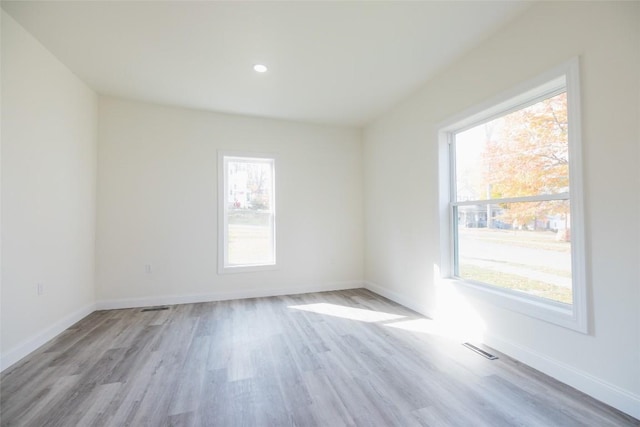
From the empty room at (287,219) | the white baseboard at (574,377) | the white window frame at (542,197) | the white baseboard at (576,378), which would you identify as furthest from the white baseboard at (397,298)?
the white baseboard at (576,378)

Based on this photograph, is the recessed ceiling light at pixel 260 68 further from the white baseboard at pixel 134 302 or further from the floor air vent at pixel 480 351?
the floor air vent at pixel 480 351

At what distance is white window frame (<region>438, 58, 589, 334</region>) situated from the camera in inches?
73.7

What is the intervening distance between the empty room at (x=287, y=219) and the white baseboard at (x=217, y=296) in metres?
0.03

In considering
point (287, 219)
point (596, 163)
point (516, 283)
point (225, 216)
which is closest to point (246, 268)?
point (225, 216)

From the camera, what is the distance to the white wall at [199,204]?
3.71 m

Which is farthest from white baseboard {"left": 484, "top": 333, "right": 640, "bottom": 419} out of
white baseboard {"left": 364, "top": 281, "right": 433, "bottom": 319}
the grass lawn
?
white baseboard {"left": 364, "top": 281, "right": 433, "bottom": 319}

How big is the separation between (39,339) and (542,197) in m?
4.54

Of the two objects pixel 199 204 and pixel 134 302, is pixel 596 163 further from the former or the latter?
pixel 134 302

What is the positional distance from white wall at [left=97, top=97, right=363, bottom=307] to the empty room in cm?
3

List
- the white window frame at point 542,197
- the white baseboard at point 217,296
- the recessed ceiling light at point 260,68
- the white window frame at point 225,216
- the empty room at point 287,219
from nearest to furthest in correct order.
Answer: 1. the empty room at point 287,219
2. the white window frame at point 542,197
3. the recessed ceiling light at point 260,68
4. the white baseboard at point 217,296
5. the white window frame at point 225,216

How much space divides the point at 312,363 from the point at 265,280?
223 cm

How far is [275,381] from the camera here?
6.64 feet

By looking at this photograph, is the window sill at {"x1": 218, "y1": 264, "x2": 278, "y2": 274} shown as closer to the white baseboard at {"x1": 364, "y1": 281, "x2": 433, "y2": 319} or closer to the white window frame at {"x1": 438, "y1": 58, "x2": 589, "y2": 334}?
the white baseboard at {"x1": 364, "y1": 281, "x2": 433, "y2": 319}

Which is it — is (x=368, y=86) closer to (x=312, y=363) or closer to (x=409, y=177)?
(x=409, y=177)
